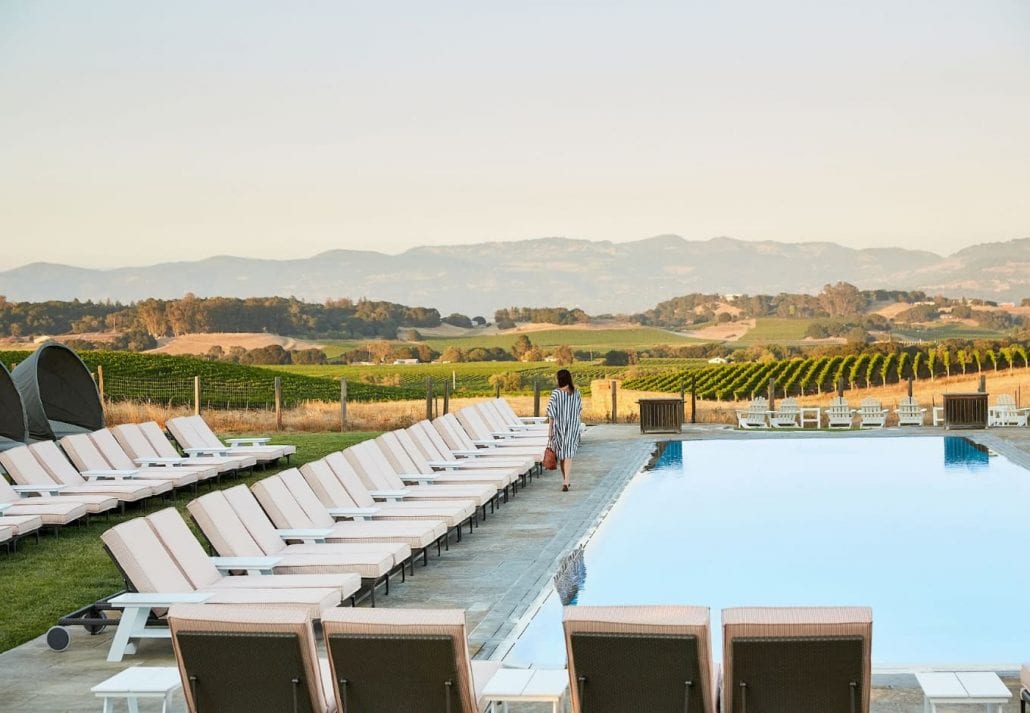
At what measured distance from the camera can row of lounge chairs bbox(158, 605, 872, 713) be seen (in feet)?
15.5

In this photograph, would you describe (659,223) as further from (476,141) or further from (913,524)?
(913,524)

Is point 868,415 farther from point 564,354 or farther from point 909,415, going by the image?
point 564,354

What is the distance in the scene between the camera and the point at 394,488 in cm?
1241

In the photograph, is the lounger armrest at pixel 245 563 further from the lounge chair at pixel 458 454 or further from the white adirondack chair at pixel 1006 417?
the white adirondack chair at pixel 1006 417

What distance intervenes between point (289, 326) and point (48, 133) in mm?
25223

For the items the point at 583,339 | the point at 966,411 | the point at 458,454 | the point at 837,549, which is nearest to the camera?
the point at 837,549

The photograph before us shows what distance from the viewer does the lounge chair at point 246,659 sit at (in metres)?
5.02

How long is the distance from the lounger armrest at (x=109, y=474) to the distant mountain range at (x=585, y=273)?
86.1m

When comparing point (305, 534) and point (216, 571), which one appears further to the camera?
point (305, 534)

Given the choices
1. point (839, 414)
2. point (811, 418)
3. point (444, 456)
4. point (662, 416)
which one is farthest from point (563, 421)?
point (811, 418)

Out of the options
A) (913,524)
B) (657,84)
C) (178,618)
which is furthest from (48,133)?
(178,618)

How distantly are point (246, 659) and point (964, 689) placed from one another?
263 cm

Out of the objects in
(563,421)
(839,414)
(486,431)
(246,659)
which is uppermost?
(246,659)

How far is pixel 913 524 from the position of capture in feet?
42.9
